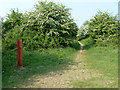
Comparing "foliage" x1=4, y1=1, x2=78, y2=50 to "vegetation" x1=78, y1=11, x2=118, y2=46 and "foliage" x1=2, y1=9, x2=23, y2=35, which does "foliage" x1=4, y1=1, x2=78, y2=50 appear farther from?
"vegetation" x1=78, y1=11, x2=118, y2=46

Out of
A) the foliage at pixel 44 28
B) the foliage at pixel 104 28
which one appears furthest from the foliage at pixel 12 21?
Answer: the foliage at pixel 104 28

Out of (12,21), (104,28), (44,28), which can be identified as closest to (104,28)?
(104,28)

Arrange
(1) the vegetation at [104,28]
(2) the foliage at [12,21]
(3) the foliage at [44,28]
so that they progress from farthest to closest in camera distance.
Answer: (1) the vegetation at [104,28], (2) the foliage at [12,21], (3) the foliage at [44,28]

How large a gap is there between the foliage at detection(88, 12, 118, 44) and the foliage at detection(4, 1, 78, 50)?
5.51m

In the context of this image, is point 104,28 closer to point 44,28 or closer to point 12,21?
point 44,28

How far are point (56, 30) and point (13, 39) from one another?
5.30 m

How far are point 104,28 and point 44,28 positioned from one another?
31.9 feet

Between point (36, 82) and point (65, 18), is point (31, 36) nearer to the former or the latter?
point (65, 18)

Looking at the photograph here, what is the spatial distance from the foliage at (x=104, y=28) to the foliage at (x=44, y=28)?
551cm

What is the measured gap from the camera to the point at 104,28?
24.7 m

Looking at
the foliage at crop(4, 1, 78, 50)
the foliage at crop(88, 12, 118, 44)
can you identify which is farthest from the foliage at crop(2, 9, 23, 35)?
the foliage at crop(88, 12, 118, 44)

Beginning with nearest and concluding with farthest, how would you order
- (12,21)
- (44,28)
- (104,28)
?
1. (44,28)
2. (12,21)
3. (104,28)

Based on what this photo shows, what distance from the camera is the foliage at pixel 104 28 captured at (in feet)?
78.1

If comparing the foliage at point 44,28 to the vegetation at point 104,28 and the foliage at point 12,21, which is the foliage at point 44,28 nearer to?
the foliage at point 12,21
